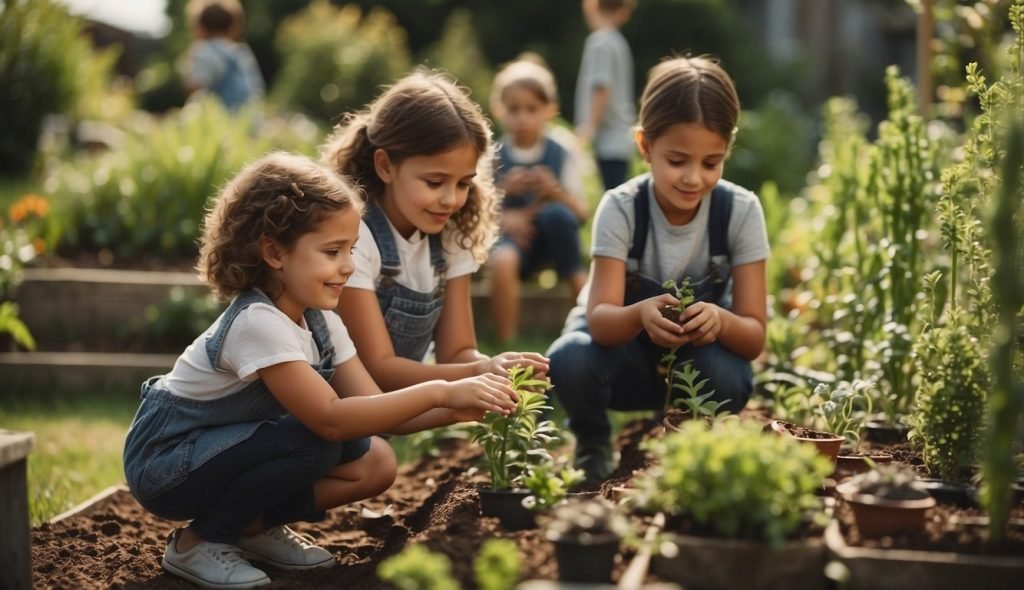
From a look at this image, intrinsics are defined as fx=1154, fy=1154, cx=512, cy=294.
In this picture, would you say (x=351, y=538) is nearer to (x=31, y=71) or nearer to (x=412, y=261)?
(x=412, y=261)

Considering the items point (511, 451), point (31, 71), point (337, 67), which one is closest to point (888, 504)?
point (511, 451)

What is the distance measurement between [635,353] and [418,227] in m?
0.74

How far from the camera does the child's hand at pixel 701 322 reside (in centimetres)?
299

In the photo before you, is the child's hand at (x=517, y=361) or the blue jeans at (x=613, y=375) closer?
the child's hand at (x=517, y=361)

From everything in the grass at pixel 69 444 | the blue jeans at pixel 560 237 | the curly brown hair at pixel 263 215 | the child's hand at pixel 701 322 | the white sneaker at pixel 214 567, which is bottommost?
the grass at pixel 69 444

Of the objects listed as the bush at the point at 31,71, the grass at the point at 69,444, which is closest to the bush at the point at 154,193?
the grass at the point at 69,444

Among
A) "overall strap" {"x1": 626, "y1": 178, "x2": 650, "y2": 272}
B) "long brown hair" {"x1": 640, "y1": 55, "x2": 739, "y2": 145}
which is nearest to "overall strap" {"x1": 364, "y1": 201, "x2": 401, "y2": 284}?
"overall strap" {"x1": 626, "y1": 178, "x2": 650, "y2": 272}

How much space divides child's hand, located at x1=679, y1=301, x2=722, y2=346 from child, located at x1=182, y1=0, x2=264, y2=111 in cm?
579

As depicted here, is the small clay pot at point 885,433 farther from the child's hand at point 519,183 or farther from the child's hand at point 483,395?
the child's hand at point 519,183

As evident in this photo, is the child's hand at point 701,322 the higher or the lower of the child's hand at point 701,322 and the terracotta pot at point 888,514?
the higher

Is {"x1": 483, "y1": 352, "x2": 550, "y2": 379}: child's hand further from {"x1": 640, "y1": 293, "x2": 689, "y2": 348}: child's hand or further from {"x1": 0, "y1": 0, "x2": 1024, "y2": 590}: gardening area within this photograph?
{"x1": 640, "y1": 293, "x2": 689, "y2": 348}: child's hand

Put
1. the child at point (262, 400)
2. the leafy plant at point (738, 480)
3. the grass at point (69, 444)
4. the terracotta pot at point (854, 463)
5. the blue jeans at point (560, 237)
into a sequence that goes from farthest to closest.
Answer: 1. the blue jeans at point (560, 237)
2. the grass at point (69, 444)
3. the terracotta pot at point (854, 463)
4. the child at point (262, 400)
5. the leafy plant at point (738, 480)

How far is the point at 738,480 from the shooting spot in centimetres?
195

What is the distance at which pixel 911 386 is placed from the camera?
350cm
